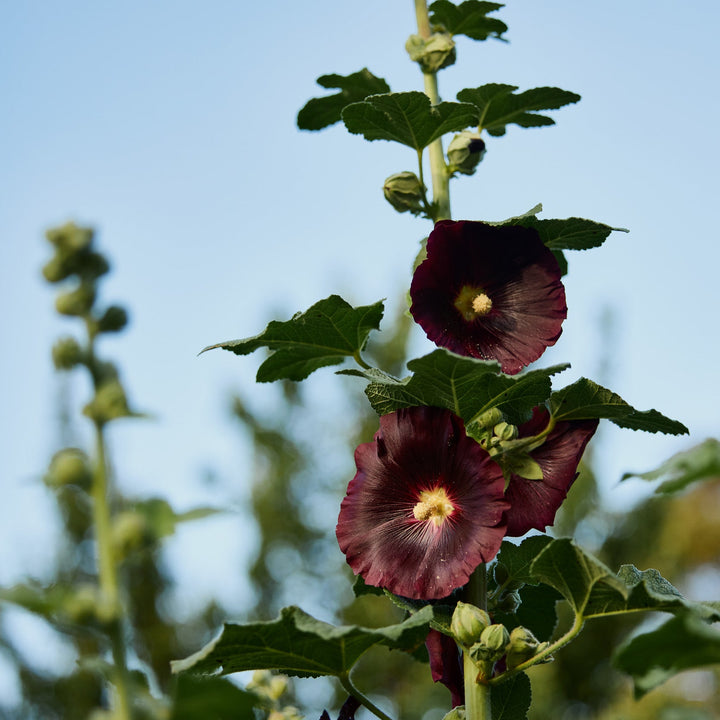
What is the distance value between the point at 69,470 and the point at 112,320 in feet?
0.54

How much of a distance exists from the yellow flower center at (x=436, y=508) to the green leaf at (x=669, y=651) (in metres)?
0.45

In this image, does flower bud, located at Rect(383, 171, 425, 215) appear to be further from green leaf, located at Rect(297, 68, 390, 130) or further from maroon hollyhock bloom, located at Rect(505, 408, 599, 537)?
maroon hollyhock bloom, located at Rect(505, 408, 599, 537)

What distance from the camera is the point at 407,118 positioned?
1561mm

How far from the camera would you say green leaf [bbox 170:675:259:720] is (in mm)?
693

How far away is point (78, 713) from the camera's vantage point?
708cm

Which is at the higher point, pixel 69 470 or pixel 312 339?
pixel 69 470

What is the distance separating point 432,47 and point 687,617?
1212mm

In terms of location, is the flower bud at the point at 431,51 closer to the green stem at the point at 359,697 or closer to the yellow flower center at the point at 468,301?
the yellow flower center at the point at 468,301

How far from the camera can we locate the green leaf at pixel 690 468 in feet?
2.59

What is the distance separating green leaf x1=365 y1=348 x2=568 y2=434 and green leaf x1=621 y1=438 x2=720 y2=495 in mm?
349

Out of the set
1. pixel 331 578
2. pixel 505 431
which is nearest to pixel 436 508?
pixel 505 431

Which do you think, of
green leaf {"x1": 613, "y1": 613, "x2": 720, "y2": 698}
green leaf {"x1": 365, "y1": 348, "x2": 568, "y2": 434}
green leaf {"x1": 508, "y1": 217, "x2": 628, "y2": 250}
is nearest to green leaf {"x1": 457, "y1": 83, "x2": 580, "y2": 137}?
green leaf {"x1": 508, "y1": 217, "x2": 628, "y2": 250}

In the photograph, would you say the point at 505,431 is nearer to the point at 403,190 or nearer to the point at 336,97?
the point at 403,190

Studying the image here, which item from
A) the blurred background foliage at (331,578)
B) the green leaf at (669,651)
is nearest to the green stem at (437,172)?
the green leaf at (669,651)
